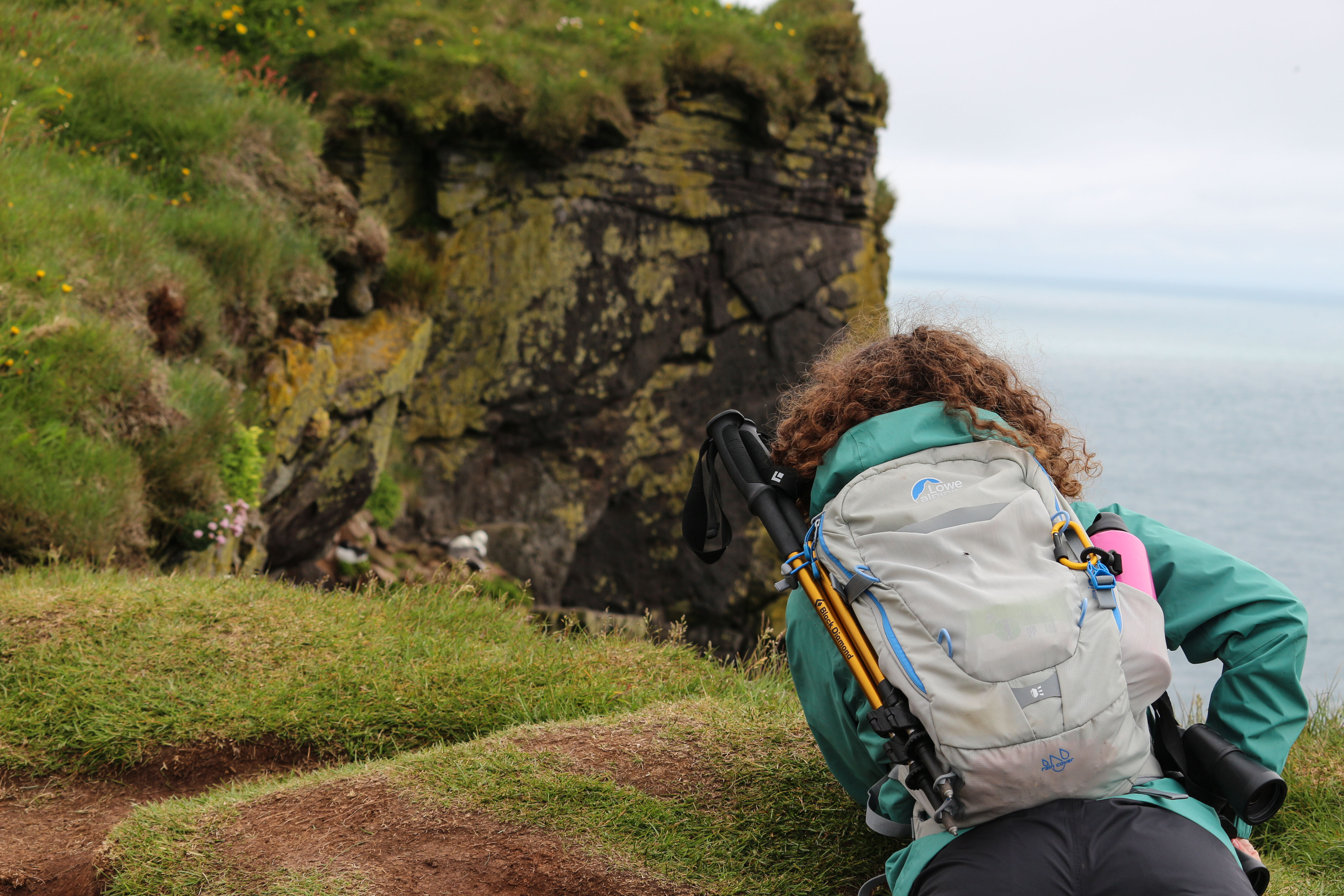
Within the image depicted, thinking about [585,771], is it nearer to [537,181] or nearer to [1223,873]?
[1223,873]

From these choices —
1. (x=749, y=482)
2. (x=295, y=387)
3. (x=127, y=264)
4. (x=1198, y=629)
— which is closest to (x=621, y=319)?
(x=295, y=387)

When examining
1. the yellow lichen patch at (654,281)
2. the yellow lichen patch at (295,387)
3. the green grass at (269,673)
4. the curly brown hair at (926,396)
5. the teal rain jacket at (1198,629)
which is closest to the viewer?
the teal rain jacket at (1198,629)

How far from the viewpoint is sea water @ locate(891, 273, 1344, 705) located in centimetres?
384

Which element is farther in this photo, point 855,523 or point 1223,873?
point 855,523

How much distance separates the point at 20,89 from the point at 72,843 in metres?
7.81

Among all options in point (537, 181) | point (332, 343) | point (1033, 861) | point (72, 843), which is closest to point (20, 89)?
point (332, 343)

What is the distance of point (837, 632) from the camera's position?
2.37m

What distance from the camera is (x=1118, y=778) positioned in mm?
2102

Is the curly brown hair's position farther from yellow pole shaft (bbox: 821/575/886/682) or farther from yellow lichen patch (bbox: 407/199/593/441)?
yellow lichen patch (bbox: 407/199/593/441)

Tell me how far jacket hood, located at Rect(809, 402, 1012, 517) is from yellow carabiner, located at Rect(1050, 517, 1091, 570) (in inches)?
10.7

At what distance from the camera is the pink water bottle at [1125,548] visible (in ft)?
7.72

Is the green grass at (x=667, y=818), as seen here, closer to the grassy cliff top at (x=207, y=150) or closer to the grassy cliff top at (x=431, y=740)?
the grassy cliff top at (x=431, y=740)

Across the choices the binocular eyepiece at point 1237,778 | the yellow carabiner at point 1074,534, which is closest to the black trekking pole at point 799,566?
the yellow carabiner at point 1074,534

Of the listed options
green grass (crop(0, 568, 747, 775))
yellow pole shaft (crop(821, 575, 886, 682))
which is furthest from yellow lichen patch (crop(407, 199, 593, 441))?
yellow pole shaft (crop(821, 575, 886, 682))
